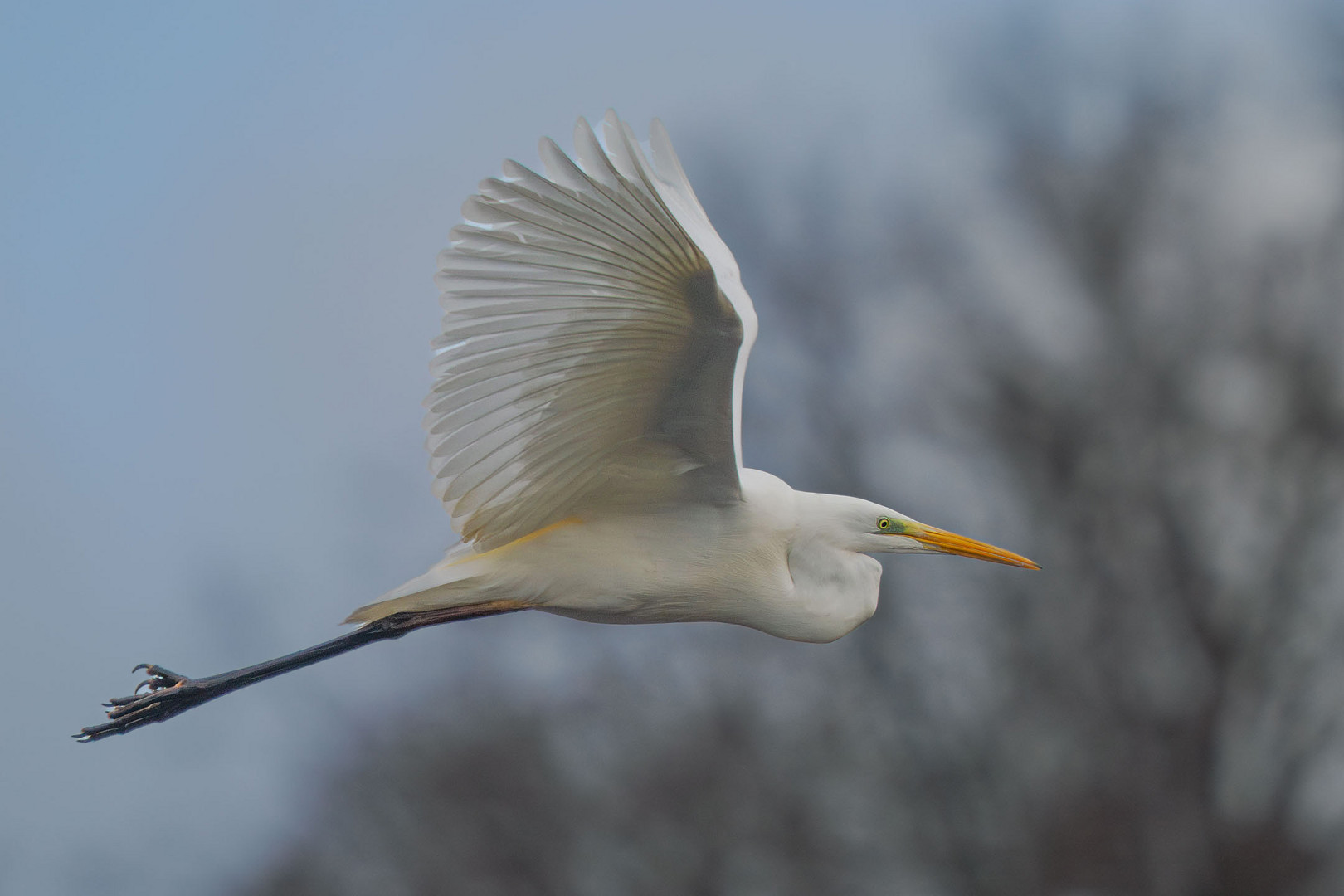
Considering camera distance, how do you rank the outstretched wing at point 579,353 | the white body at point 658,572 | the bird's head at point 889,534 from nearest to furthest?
the outstretched wing at point 579,353 → the white body at point 658,572 → the bird's head at point 889,534

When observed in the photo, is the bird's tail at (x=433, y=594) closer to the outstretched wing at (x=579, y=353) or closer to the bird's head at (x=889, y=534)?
the outstretched wing at (x=579, y=353)

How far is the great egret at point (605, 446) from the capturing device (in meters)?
1.55

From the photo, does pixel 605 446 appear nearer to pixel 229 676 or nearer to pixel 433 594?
pixel 433 594

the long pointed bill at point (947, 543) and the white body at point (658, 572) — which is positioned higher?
the white body at point (658, 572)

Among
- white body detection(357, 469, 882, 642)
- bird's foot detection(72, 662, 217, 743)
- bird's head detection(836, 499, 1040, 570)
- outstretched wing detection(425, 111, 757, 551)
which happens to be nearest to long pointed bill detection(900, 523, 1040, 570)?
bird's head detection(836, 499, 1040, 570)

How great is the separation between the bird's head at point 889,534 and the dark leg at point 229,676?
1.97ft

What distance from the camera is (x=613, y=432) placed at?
1.85m

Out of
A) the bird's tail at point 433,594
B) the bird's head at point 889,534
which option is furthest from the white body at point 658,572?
the bird's head at point 889,534

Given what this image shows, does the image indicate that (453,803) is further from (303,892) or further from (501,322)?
(501,322)

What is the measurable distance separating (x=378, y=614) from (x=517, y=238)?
77cm

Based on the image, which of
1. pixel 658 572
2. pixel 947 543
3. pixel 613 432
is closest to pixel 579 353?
pixel 613 432

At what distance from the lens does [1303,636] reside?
6645 mm

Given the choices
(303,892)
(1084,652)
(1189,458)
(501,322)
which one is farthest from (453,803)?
(501,322)

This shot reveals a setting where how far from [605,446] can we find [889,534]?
0.57 meters
